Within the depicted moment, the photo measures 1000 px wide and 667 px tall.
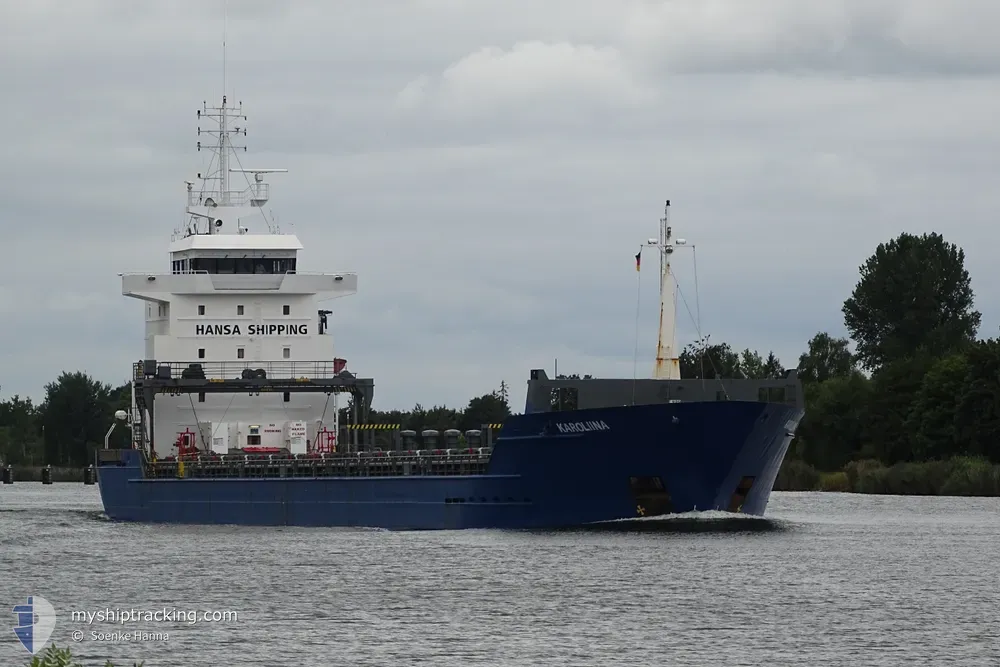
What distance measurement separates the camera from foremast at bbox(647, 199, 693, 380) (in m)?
48.6

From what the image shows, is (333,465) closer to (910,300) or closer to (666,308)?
(666,308)

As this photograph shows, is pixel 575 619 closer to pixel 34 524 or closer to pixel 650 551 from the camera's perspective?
pixel 650 551

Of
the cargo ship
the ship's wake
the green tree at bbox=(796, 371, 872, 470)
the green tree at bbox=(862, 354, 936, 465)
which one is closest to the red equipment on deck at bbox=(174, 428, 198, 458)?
the cargo ship

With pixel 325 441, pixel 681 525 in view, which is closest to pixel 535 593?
pixel 681 525

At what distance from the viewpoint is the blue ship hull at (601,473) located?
4581cm

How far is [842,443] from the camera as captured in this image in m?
93.9

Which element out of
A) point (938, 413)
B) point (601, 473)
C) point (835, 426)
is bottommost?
point (601, 473)

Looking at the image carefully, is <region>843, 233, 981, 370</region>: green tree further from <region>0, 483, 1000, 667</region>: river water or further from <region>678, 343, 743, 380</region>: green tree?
<region>0, 483, 1000, 667</region>: river water

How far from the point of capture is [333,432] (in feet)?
198

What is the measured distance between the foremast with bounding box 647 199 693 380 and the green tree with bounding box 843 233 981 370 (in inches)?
2566

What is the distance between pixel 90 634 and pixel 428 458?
20776 mm

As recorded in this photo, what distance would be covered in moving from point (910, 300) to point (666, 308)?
6780 centimetres

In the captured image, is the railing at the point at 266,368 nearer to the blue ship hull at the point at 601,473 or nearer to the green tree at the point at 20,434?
the blue ship hull at the point at 601,473

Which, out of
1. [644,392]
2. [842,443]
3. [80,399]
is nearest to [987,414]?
[842,443]
